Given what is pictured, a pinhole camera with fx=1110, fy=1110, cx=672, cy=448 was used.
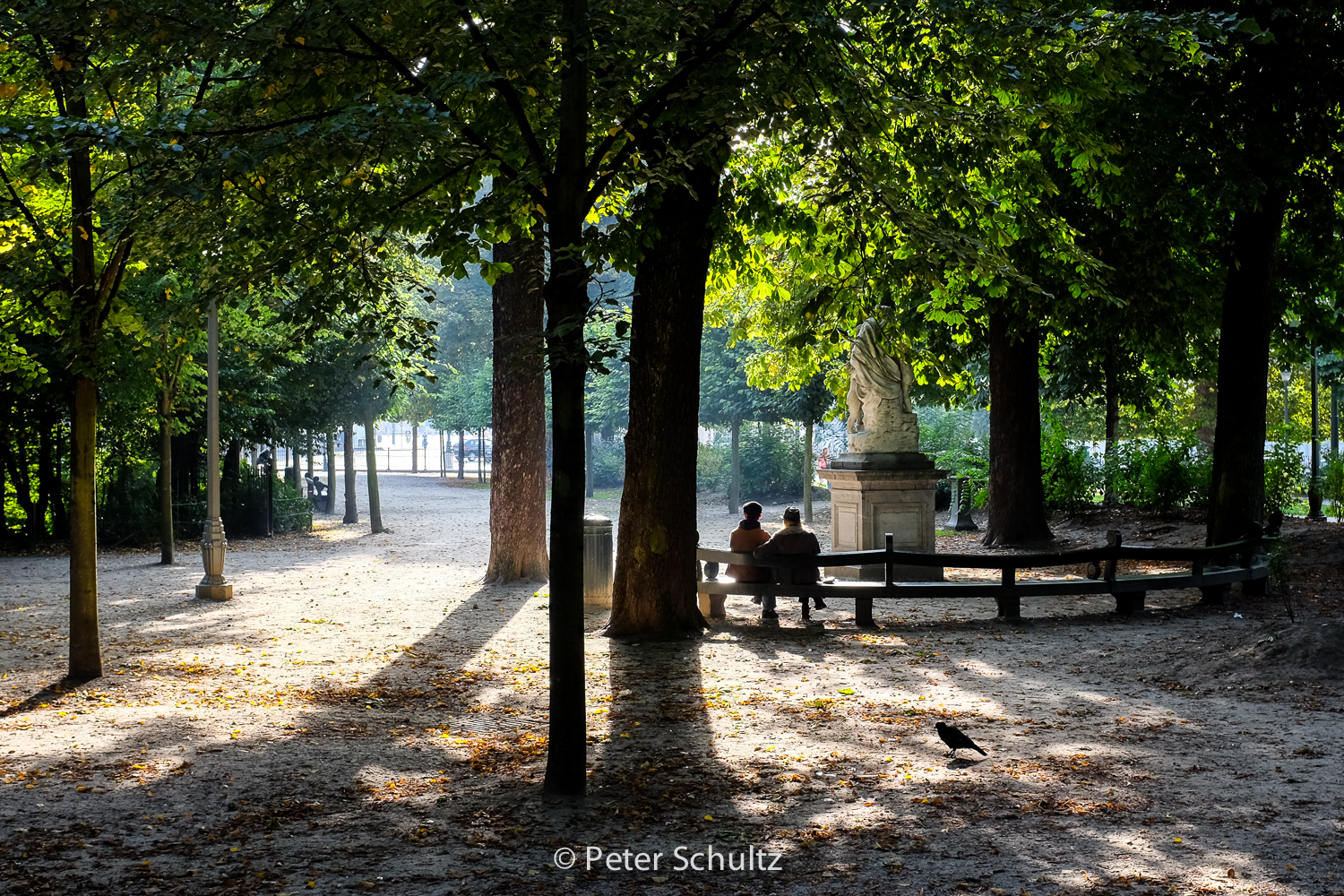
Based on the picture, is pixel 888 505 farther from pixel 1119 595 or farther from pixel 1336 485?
pixel 1336 485

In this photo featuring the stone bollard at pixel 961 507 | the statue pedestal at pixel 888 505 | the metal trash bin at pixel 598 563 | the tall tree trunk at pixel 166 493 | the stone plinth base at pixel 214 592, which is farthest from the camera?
the stone bollard at pixel 961 507

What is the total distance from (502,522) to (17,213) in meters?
7.35

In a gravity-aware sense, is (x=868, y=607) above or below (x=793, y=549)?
below

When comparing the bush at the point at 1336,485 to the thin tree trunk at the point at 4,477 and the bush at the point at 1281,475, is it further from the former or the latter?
the thin tree trunk at the point at 4,477

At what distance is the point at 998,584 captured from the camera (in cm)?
1206

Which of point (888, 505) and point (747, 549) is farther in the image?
point (888, 505)

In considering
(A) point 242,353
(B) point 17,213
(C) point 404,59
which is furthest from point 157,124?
(A) point 242,353

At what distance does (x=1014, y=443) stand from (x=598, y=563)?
30.7ft

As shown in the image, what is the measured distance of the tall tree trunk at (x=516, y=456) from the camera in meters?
14.1

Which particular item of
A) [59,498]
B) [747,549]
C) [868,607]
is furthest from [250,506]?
[868,607]

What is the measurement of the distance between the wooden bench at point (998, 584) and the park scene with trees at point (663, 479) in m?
0.07

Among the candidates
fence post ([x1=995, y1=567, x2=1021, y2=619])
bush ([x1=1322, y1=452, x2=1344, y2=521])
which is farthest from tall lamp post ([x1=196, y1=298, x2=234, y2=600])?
bush ([x1=1322, y1=452, x2=1344, y2=521])

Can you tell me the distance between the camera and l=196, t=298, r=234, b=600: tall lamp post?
14.1 metres

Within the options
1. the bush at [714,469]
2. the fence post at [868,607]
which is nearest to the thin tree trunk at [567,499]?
the fence post at [868,607]
